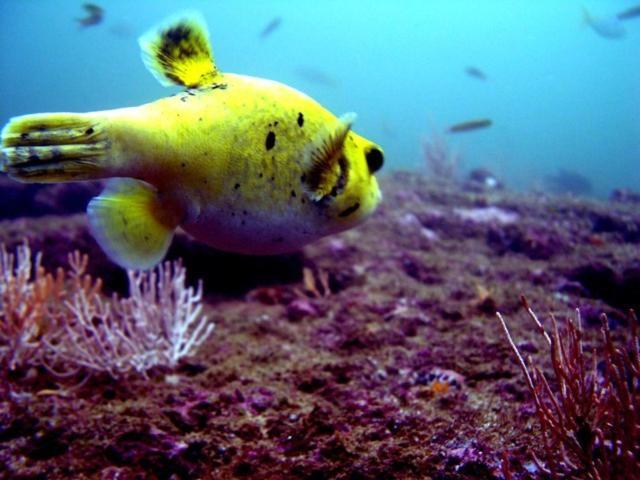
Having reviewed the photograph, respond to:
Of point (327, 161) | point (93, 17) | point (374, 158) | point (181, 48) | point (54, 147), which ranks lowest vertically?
point (374, 158)

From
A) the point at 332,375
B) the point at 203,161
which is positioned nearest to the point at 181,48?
the point at 203,161

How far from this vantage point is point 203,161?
5.46 feet

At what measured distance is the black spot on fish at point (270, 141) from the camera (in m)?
1.75

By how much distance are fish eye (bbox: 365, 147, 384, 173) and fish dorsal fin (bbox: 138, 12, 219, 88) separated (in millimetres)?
742

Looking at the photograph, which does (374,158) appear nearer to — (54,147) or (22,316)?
(54,147)

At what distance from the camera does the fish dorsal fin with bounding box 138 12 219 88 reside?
6.16 feet

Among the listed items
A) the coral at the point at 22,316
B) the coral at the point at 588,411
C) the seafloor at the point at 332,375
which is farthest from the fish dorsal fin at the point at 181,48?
the coral at the point at 22,316

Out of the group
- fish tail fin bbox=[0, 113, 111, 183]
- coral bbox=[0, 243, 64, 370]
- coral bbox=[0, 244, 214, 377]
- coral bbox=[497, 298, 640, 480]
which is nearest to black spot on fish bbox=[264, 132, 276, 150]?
fish tail fin bbox=[0, 113, 111, 183]

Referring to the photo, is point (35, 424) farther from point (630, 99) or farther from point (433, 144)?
point (630, 99)

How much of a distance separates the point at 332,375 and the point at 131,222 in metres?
2.11

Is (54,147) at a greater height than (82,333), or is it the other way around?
(54,147)

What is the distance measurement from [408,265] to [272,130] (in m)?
4.83

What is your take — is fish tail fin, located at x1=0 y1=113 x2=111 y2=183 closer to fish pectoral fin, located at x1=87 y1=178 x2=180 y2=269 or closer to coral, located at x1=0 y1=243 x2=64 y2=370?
fish pectoral fin, located at x1=87 y1=178 x2=180 y2=269

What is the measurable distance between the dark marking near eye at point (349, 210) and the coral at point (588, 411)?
0.72 m
